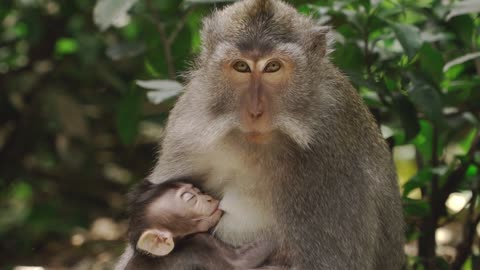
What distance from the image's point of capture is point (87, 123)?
915 cm

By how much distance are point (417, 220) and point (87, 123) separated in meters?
3.93

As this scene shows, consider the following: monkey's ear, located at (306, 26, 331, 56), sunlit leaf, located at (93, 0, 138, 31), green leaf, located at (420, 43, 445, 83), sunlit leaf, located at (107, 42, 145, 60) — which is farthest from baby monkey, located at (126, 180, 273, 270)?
sunlit leaf, located at (107, 42, 145, 60)

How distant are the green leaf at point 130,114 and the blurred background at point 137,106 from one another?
0.01m

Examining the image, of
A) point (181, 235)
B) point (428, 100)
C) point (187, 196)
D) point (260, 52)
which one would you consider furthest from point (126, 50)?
point (260, 52)

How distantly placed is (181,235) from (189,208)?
0.57ft

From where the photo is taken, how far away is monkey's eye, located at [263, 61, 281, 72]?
467 cm

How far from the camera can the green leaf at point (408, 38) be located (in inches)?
217

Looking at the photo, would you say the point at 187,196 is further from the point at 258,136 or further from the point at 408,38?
the point at 408,38

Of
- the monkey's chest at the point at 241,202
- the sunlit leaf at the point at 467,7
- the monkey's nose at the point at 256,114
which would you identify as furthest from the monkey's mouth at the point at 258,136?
the sunlit leaf at the point at 467,7

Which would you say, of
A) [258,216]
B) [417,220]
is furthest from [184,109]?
[417,220]

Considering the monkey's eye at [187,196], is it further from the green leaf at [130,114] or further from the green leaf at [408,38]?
the green leaf at [130,114]

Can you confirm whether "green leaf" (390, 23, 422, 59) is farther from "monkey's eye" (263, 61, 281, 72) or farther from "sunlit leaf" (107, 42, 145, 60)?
"sunlit leaf" (107, 42, 145, 60)

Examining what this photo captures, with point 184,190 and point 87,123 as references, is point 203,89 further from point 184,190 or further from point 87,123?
point 87,123

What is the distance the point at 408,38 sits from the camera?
558 centimetres
